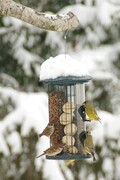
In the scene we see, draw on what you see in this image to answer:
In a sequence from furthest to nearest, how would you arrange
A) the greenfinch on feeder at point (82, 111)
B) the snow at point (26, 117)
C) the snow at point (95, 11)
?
the snow at point (95, 11), the snow at point (26, 117), the greenfinch on feeder at point (82, 111)

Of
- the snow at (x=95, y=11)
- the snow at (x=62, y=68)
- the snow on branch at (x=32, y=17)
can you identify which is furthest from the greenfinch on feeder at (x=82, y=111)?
the snow at (x=95, y=11)

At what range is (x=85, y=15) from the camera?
9.86 m

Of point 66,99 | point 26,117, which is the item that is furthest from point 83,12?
point 66,99

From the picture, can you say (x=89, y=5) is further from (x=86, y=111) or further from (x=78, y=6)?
(x=86, y=111)

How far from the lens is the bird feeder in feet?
14.7

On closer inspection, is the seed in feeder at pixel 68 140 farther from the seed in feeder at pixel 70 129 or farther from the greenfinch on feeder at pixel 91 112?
the greenfinch on feeder at pixel 91 112

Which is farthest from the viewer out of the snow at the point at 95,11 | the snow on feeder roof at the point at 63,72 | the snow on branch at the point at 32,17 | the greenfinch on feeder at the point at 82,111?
the snow at the point at 95,11

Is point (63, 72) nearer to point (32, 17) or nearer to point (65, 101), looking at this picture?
point (65, 101)

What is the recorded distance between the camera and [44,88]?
1025cm

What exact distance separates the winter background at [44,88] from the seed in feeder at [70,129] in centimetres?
294

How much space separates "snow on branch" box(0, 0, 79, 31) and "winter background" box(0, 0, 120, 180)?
3744 mm

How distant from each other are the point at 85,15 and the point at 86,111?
5342 millimetres

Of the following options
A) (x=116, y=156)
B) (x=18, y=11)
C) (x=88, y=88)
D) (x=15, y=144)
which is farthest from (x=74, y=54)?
(x=18, y=11)

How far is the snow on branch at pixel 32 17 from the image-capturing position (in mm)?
3877
